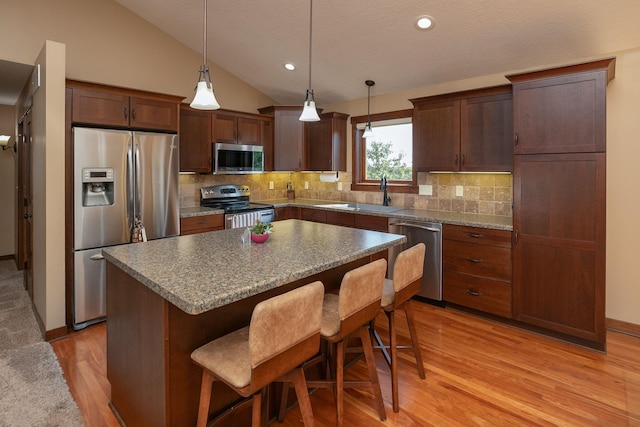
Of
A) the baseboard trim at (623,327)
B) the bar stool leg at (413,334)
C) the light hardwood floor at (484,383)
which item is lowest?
the light hardwood floor at (484,383)

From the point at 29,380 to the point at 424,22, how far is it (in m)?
3.94

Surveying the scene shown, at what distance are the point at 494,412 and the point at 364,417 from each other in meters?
0.74

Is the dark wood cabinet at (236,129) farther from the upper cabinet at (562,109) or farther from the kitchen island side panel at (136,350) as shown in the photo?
the upper cabinet at (562,109)

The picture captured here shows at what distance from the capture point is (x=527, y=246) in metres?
3.06

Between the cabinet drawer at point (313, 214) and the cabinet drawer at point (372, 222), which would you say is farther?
the cabinet drawer at point (313, 214)

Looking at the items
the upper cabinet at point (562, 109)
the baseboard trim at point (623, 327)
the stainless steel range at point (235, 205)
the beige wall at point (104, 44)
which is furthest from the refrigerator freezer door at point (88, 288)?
the baseboard trim at point (623, 327)

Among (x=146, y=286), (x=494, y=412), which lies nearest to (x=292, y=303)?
(x=146, y=286)

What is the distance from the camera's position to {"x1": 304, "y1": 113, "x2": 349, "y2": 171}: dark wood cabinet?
4914mm

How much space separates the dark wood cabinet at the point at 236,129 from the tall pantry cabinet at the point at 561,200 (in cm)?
306

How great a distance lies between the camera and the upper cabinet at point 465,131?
3.38 metres

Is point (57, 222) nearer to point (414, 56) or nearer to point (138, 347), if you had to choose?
point (138, 347)

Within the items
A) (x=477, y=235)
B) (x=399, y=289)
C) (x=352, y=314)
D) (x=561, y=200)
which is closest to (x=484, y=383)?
(x=399, y=289)

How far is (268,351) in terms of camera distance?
1.31 meters

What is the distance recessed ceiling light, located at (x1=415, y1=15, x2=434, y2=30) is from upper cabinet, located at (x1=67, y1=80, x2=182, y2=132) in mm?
2363
